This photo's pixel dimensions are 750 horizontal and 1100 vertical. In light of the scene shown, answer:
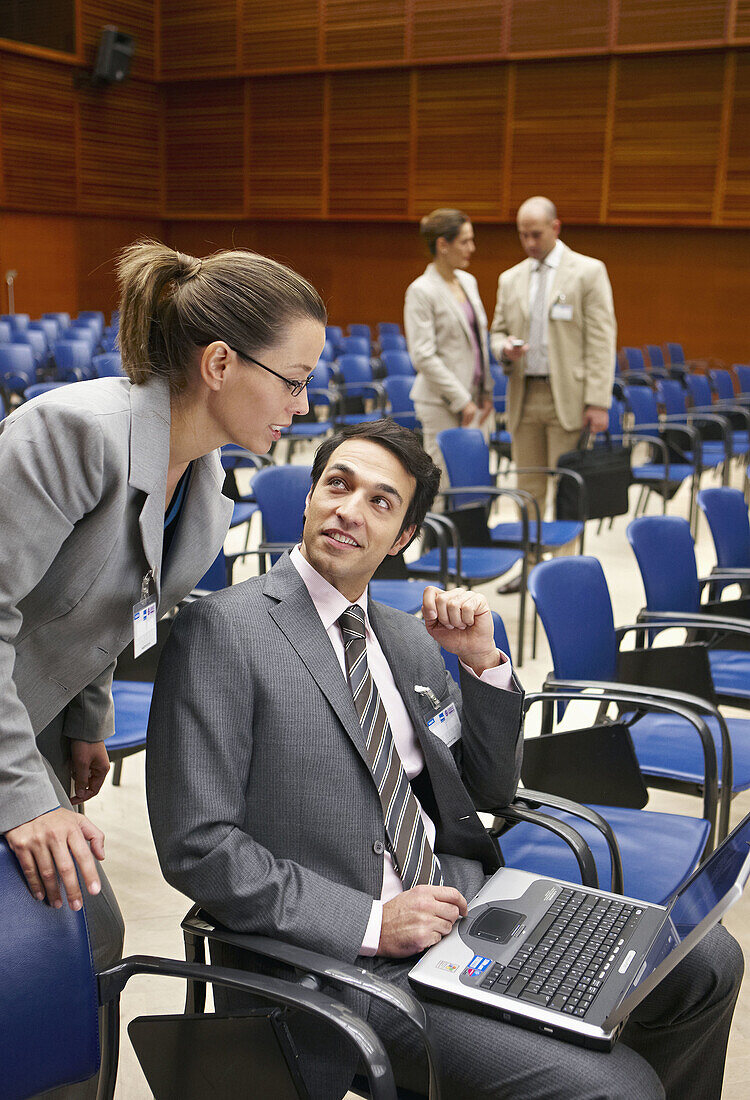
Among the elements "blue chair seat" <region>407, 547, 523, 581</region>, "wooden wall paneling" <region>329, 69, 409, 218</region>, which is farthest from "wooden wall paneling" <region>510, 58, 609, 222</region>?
"blue chair seat" <region>407, 547, 523, 581</region>

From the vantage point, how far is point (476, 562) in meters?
4.04

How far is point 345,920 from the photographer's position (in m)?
1.42

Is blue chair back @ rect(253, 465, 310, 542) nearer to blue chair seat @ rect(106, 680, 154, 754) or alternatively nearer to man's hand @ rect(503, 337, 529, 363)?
blue chair seat @ rect(106, 680, 154, 754)

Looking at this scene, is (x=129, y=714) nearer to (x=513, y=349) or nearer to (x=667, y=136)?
(x=513, y=349)

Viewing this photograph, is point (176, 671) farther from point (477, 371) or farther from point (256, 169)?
point (256, 169)

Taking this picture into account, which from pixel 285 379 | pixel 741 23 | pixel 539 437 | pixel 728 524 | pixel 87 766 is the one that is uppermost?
pixel 741 23

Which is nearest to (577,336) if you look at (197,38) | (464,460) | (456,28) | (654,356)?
(464,460)

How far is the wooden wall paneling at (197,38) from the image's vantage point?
12.5m

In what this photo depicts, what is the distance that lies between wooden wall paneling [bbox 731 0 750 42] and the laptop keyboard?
33.3ft

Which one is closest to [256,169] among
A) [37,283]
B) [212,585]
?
[37,283]

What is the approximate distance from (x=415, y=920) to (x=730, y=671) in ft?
6.19

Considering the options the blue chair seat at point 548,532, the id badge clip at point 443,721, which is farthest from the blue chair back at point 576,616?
the blue chair seat at point 548,532

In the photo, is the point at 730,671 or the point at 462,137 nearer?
the point at 730,671

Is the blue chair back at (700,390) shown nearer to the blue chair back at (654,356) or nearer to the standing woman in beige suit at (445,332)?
the blue chair back at (654,356)
